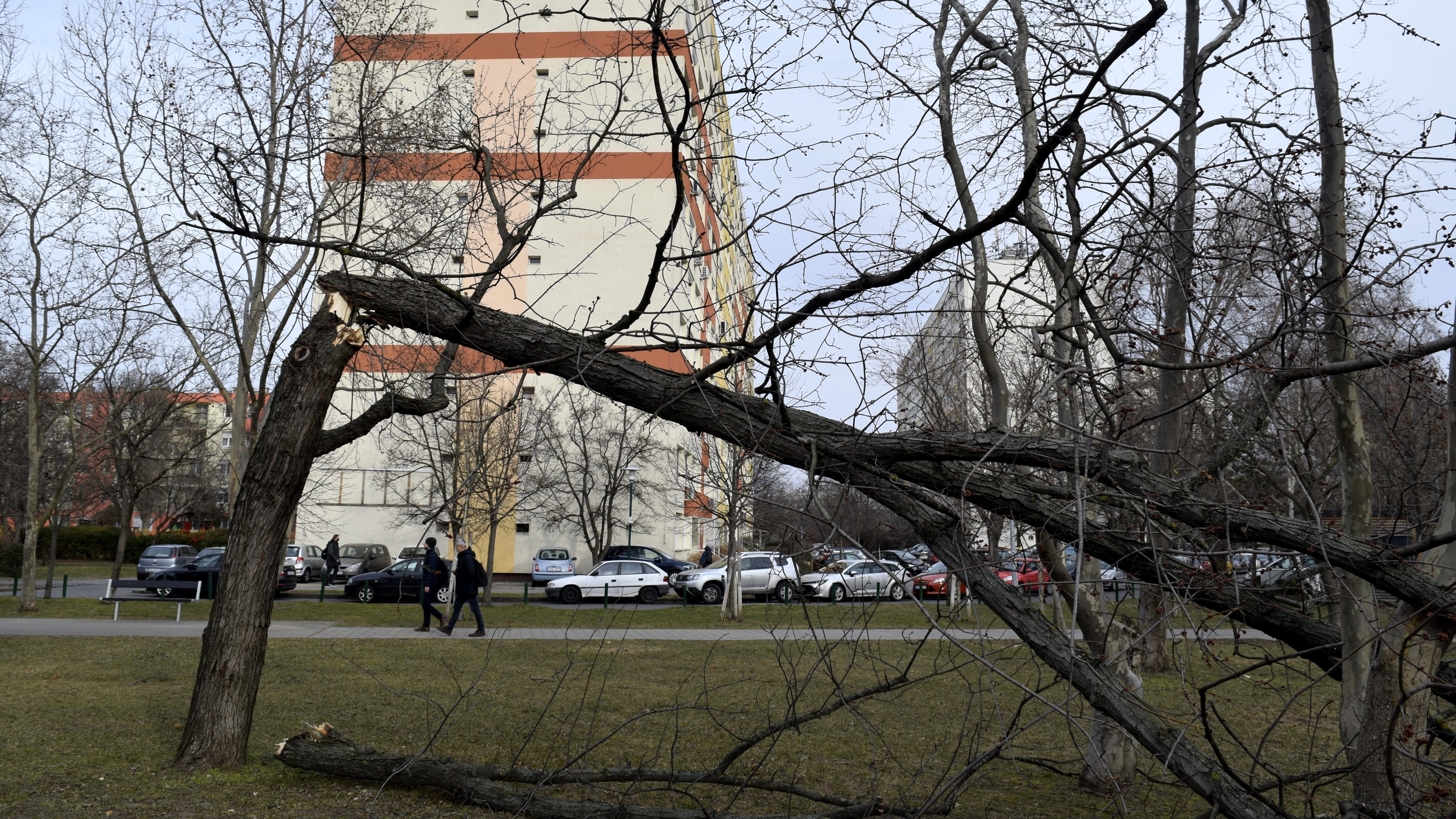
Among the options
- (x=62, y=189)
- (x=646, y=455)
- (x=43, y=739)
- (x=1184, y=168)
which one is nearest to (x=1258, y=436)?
(x=1184, y=168)

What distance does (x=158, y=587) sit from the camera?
23.6 meters

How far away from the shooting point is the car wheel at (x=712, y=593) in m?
25.2

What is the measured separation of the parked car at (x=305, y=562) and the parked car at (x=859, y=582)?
1117 inches

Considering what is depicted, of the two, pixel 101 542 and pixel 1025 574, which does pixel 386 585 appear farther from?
pixel 101 542

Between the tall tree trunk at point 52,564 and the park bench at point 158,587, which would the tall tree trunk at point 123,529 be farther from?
the tall tree trunk at point 52,564

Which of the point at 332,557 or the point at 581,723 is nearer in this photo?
the point at 581,723

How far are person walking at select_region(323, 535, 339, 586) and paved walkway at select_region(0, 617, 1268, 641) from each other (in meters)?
8.32

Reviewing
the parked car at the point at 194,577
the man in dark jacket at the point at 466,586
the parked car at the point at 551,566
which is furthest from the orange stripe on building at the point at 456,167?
the parked car at the point at 551,566

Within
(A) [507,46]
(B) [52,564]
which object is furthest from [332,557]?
(A) [507,46]

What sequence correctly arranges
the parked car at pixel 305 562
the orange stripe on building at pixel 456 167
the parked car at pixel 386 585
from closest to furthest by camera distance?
the orange stripe on building at pixel 456 167 → the parked car at pixel 386 585 → the parked car at pixel 305 562

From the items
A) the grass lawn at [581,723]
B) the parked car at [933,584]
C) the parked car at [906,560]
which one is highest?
the parked car at [906,560]

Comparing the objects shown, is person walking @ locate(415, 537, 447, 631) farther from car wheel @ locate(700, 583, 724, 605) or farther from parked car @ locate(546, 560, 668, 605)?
car wheel @ locate(700, 583, 724, 605)

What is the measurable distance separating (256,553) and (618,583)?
1885 centimetres

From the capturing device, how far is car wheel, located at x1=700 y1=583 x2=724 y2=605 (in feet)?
82.7
